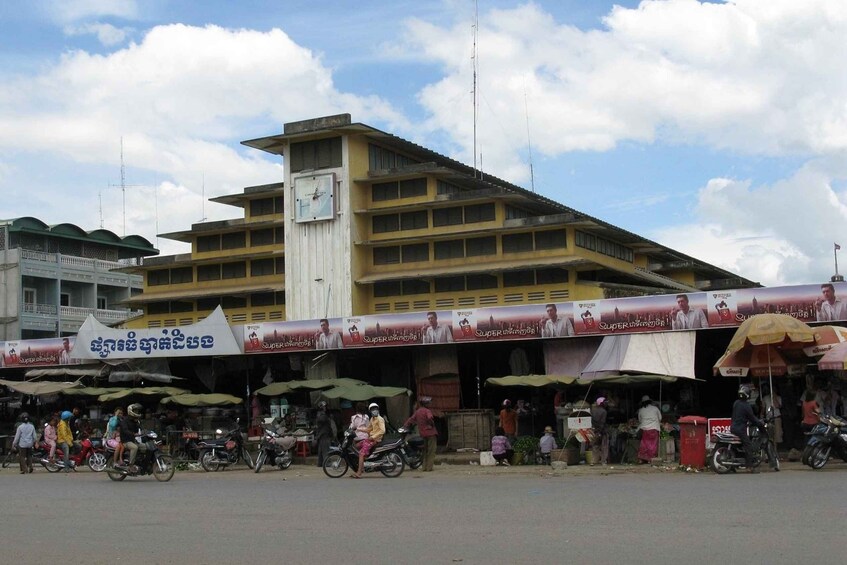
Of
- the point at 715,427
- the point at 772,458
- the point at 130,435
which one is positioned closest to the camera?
the point at 772,458

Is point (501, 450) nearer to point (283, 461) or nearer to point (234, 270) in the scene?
point (283, 461)

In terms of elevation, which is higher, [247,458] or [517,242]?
[517,242]

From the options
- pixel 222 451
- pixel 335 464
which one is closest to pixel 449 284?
pixel 222 451

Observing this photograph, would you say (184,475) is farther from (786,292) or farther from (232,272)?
(232,272)

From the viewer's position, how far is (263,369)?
36875 millimetres

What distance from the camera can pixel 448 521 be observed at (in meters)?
12.4

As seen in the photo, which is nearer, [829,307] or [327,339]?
[829,307]

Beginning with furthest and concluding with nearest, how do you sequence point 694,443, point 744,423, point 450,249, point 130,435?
1. point 450,249
2. point 130,435
3. point 694,443
4. point 744,423

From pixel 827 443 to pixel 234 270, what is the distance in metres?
31.2

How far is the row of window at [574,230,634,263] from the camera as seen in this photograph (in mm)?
39781

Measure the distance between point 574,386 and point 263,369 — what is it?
12.4m

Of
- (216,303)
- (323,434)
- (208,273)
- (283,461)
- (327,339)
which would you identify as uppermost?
(208,273)

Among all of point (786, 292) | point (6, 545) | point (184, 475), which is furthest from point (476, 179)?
point (6, 545)

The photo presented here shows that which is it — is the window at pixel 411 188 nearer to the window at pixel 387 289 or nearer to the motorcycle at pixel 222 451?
the window at pixel 387 289
